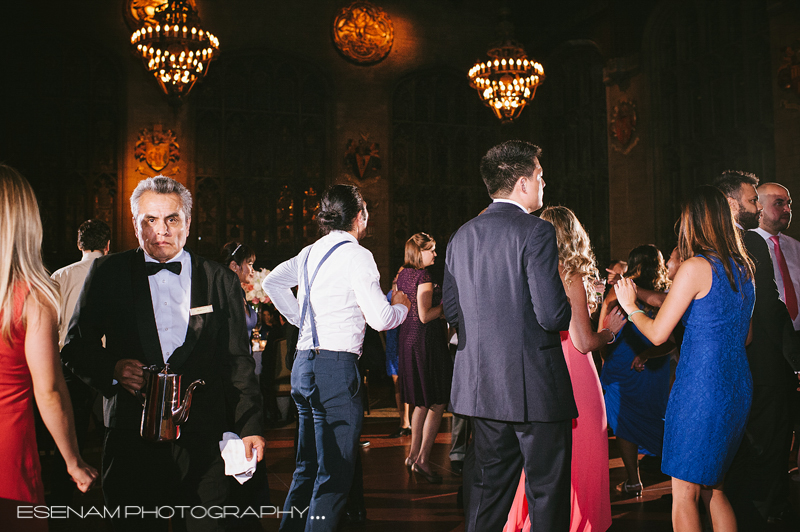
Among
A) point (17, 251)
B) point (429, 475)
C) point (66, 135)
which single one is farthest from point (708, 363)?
point (66, 135)

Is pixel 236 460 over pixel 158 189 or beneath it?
beneath

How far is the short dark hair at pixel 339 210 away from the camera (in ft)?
9.95

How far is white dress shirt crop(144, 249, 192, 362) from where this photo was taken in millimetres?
2125

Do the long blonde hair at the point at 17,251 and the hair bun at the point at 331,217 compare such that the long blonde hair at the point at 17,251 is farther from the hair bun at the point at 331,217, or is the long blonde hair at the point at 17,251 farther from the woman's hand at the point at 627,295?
the woman's hand at the point at 627,295

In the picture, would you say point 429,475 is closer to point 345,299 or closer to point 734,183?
point 345,299

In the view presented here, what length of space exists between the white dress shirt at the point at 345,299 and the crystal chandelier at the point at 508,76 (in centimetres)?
591

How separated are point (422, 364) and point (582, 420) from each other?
1.92 metres

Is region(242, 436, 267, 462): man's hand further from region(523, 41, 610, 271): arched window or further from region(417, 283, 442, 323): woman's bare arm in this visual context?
region(523, 41, 610, 271): arched window

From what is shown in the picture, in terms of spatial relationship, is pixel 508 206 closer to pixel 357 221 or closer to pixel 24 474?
pixel 357 221

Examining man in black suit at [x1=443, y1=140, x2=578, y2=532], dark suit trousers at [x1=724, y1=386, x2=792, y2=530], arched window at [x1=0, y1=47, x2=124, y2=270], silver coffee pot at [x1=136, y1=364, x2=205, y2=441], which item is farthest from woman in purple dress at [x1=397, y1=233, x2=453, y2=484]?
arched window at [x1=0, y1=47, x2=124, y2=270]

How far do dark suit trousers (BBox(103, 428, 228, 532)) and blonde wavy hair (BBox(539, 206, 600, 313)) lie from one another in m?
1.73

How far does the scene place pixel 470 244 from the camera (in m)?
2.56

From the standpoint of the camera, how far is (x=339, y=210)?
3.04 metres

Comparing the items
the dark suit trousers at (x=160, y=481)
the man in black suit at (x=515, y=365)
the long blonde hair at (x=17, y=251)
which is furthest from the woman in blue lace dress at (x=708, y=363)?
the long blonde hair at (x=17, y=251)
